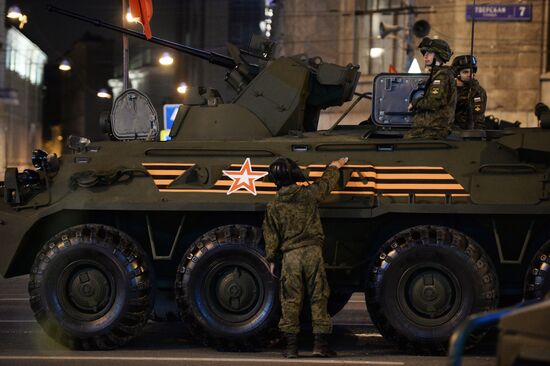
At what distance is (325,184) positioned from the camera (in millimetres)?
10758

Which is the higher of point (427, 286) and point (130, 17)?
point (130, 17)

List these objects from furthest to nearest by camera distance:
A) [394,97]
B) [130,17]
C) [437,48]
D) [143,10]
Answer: [130,17] < [143,10] < [394,97] < [437,48]

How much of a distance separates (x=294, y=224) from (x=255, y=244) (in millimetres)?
500

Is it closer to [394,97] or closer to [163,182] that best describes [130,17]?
[394,97]

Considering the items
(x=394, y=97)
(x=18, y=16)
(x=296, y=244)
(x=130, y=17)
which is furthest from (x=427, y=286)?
(x=130, y=17)

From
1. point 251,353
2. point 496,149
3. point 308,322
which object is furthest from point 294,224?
point 308,322

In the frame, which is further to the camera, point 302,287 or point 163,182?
point 163,182

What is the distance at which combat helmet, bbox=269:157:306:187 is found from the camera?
10602 mm

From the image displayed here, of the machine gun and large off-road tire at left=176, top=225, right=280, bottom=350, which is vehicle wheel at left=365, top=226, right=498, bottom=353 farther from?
the machine gun

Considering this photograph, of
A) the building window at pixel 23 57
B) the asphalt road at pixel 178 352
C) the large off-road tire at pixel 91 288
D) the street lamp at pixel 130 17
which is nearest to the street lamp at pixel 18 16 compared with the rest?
the street lamp at pixel 130 17

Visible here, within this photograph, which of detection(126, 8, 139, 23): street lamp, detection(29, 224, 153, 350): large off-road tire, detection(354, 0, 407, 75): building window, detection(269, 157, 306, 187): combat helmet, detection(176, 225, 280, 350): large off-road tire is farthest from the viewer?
detection(354, 0, 407, 75): building window

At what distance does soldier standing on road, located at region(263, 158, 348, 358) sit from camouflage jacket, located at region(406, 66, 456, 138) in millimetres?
1232

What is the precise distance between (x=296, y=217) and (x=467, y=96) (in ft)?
9.35

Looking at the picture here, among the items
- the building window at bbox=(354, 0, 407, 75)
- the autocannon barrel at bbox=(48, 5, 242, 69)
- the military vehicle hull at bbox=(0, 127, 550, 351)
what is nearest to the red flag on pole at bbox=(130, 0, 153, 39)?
the autocannon barrel at bbox=(48, 5, 242, 69)
